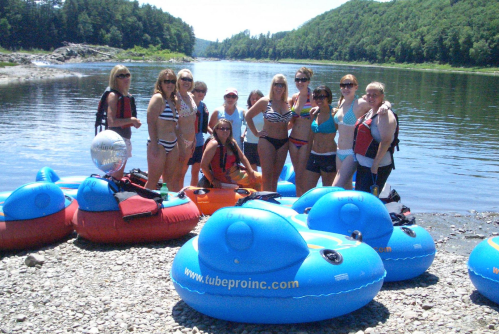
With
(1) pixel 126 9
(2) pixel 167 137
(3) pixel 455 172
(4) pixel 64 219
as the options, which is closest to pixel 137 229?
(4) pixel 64 219

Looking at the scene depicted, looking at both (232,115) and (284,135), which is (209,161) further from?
(232,115)

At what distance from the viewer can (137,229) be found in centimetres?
548

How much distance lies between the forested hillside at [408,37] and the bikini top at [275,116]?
77041mm

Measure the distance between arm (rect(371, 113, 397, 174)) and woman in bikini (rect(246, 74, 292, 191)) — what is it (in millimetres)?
1698

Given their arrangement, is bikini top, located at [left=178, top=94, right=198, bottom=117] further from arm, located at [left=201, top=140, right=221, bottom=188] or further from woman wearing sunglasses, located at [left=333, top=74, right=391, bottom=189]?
woman wearing sunglasses, located at [left=333, top=74, right=391, bottom=189]

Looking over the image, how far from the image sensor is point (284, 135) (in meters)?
6.98

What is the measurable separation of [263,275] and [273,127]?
3577mm

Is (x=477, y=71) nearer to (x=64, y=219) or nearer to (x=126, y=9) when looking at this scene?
(x=64, y=219)

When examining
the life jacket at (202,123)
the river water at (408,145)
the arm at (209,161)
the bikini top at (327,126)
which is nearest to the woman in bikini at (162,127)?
the arm at (209,161)

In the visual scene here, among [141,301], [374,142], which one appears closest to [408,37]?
[374,142]

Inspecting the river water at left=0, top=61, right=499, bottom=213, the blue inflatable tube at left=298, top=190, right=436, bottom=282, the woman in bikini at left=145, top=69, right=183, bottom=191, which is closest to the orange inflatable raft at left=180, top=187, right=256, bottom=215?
the woman in bikini at left=145, top=69, right=183, bottom=191

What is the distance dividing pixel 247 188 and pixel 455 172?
6998 millimetres

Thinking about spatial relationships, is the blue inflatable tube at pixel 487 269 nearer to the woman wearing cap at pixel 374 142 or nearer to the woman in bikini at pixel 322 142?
the woman wearing cap at pixel 374 142

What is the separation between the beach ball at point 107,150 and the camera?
532 cm
